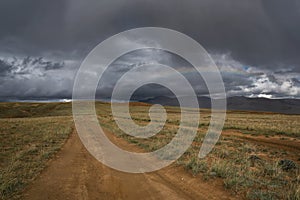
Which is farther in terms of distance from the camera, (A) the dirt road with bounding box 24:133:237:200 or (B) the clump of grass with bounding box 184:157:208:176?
(B) the clump of grass with bounding box 184:157:208:176

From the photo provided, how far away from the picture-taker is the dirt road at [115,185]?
7.07 meters

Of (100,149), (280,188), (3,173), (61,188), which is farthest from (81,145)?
(280,188)

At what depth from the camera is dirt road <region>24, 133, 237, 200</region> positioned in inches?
279

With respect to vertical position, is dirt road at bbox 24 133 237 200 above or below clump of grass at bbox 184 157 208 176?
below

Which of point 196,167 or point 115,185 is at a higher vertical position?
point 196,167

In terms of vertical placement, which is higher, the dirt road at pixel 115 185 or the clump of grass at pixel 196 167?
the clump of grass at pixel 196 167

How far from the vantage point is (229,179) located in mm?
8234

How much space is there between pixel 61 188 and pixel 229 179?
5524mm

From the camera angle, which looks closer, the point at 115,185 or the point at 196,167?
the point at 115,185

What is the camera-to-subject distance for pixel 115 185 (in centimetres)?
790

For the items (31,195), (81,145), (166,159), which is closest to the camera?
(31,195)

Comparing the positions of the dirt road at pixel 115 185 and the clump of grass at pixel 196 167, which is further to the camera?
the clump of grass at pixel 196 167

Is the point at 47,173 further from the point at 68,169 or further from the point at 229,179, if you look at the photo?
the point at 229,179

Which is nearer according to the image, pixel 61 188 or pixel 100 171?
pixel 61 188
